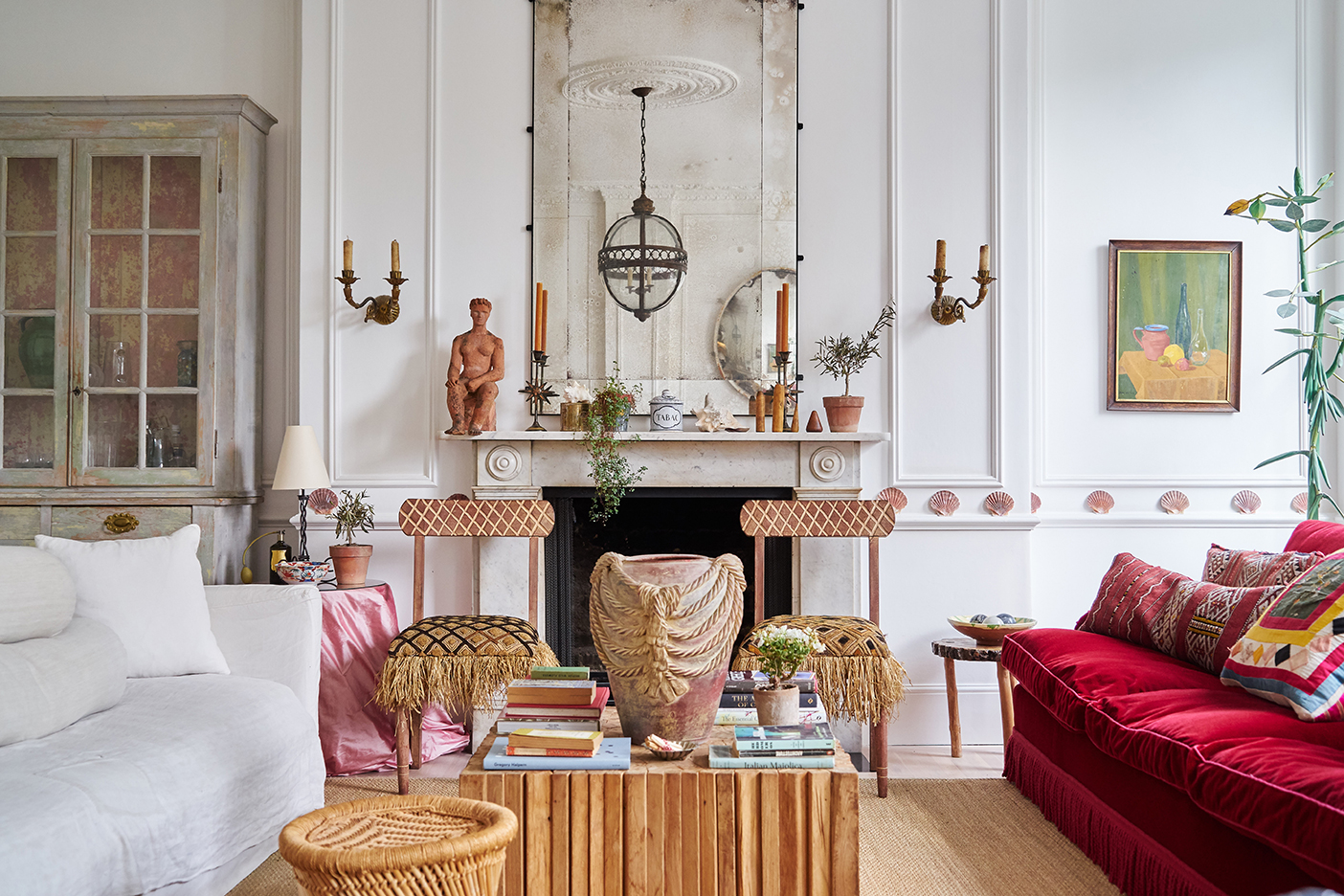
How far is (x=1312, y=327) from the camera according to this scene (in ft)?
13.1

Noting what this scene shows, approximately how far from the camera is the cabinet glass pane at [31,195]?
3672 mm

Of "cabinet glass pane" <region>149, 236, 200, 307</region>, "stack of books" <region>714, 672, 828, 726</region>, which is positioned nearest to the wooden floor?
"stack of books" <region>714, 672, 828, 726</region>

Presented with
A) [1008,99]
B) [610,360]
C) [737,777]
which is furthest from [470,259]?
[737,777]

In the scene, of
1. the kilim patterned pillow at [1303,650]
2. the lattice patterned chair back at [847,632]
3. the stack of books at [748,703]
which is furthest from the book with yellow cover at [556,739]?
the kilim patterned pillow at [1303,650]

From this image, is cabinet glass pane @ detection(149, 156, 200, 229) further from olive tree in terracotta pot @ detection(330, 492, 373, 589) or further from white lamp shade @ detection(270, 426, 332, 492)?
olive tree in terracotta pot @ detection(330, 492, 373, 589)

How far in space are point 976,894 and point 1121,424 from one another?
2333 millimetres

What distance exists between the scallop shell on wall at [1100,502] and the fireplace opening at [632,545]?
128 cm

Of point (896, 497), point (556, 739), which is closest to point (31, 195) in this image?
point (556, 739)

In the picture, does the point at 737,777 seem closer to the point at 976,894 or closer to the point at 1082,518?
the point at 976,894

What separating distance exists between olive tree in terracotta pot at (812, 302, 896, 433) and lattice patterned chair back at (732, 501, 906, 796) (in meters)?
0.33

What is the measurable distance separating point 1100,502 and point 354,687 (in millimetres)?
2975

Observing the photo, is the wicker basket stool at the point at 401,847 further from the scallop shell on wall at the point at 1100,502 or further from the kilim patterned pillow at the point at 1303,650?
the scallop shell on wall at the point at 1100,502

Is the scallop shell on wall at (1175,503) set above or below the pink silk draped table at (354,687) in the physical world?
above

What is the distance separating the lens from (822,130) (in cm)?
384
